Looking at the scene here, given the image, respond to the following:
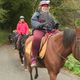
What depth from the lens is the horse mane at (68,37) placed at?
853cm

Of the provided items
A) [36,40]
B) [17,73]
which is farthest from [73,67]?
[36,40]

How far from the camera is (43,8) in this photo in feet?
31.4

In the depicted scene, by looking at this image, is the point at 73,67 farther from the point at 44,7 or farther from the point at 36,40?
the point at 44,7

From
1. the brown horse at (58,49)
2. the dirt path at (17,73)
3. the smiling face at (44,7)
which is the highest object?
the smiling face at (44,7)

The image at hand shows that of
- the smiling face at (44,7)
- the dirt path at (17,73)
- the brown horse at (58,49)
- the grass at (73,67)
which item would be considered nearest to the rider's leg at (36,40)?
the brown horse at (58,49)

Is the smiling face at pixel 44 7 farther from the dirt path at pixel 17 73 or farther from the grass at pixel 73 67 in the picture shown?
the grass at pixel 73 67

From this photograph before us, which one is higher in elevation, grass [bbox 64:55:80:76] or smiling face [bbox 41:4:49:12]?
smiling face [bbox 41:4:49:12]

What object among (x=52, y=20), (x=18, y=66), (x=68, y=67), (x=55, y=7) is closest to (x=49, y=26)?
(x=52, y=20)

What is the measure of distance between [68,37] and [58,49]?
585mm

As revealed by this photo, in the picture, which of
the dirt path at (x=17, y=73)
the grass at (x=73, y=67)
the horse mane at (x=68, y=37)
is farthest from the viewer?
the grass at (x=73, y=67)

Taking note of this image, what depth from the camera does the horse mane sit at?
8.53 meters

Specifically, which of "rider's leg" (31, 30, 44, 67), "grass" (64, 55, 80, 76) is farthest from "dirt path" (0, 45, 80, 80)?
"rider's leg" (31, 30, 44, 67)

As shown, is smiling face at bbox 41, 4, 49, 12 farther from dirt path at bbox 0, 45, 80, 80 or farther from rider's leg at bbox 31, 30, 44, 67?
dirt path at bbox 0, 45, 80, 80

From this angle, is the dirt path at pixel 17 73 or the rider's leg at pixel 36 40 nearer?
the rider's leg at pixel 36 40
